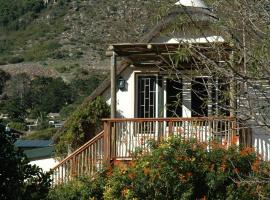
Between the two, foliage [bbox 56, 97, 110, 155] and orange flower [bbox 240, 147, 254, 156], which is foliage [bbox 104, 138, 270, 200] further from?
foliage [bbox 56, 97, 110, 155]

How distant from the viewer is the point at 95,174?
16688 mm

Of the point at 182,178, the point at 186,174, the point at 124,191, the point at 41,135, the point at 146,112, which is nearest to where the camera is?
the point at 182,178

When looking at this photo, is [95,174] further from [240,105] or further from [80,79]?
[80,79]

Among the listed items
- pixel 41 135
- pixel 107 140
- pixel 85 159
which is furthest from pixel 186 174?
pixel 41 135

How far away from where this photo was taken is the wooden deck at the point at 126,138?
1647 centimetres

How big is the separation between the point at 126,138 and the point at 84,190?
185 centimetres

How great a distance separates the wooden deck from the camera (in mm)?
16469

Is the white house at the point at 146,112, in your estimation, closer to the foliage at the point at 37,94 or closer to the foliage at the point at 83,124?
the foliage at the point at 83,124

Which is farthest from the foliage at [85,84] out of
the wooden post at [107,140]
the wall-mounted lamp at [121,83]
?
the wooden post at [107,140]

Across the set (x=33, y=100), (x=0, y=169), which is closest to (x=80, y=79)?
(x=33, y=100)

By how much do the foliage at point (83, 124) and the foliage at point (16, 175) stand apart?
46.1ft

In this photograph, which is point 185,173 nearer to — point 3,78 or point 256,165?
point 256,165

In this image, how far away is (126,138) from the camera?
17188mm

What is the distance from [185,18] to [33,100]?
66.3 m
